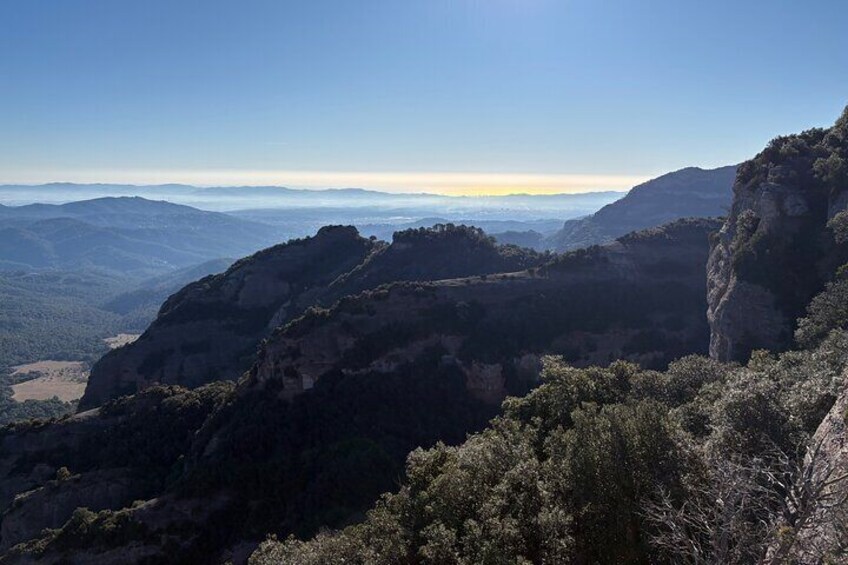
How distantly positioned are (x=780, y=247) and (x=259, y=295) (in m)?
77.5

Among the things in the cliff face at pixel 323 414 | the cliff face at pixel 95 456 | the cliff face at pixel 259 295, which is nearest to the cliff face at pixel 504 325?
the cliff face at pixel 323 414

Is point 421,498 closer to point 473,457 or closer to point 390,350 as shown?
point 473,457

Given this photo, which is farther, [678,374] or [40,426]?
[40,426]

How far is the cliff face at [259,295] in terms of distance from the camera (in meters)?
83.3

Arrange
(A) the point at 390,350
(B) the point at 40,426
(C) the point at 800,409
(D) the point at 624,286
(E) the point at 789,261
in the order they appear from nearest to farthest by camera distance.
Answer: (C) the point at 800,409 → (E) the point at 789,261 → (A) the point at 390,350 → (B) the point at 40,426 → (D) the point at 624,286

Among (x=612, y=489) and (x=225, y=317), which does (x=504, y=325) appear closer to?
(x=612, y=489)

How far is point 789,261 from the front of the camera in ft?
146

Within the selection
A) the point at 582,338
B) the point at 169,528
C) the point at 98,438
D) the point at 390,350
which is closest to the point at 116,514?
the point at 169,528

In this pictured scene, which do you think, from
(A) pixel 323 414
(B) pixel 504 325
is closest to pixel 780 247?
(B) pixel 504 325

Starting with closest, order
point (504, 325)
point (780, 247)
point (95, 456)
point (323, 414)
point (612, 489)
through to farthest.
A: point (612, 489)
point (780, 247)
point (323, 414)
point (95, 456)
point (504, 325)

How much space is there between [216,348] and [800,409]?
81922mm

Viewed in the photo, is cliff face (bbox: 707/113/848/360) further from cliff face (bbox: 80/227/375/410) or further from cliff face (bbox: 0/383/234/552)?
cliff face (bbox: 80/227/375/410)

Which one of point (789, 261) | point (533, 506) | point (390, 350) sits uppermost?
point (789, 261)

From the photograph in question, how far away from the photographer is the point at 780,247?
4522 cm
